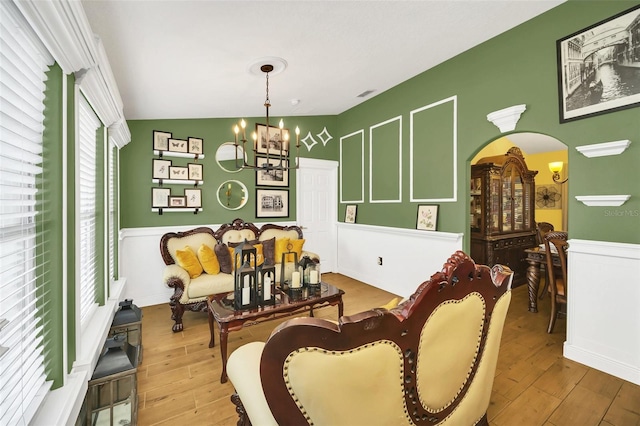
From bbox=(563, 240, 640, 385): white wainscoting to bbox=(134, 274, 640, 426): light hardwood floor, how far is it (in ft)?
0.44

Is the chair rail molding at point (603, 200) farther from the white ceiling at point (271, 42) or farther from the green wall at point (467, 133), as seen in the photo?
the white ceiling at point (271, 42)

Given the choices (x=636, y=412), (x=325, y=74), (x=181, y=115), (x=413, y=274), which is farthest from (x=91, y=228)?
(x=636, y=412)

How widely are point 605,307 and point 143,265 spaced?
5068 mm

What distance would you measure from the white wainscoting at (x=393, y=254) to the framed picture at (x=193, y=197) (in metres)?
2.58

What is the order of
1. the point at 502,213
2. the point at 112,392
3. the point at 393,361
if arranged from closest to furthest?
the point at 393,361, the point at 112,392, the point at 502,213

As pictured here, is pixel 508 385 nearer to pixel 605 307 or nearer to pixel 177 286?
pixel 605 307

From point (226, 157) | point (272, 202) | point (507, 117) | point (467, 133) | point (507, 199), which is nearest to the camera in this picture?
point (507, 117)

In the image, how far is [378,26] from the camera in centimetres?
254

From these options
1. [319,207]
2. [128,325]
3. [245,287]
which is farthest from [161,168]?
[319,207]

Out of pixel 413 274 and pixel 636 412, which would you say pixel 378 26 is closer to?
pixel 413 274

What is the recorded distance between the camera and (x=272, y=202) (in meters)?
4.80

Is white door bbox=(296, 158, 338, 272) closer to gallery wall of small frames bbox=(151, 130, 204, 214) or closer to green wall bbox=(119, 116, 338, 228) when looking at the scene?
green wall bbox=(119, 116, 338, 228)

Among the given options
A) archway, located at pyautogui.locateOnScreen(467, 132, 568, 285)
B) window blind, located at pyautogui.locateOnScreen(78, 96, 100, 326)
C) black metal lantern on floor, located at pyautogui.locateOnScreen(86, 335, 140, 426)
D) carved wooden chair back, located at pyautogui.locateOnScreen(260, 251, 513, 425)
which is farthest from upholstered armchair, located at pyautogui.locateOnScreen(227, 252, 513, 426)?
archway, located at pyautogui.locateOnScreen(467, 132, 568, 285)

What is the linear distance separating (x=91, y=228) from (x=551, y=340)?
4.34 meters
